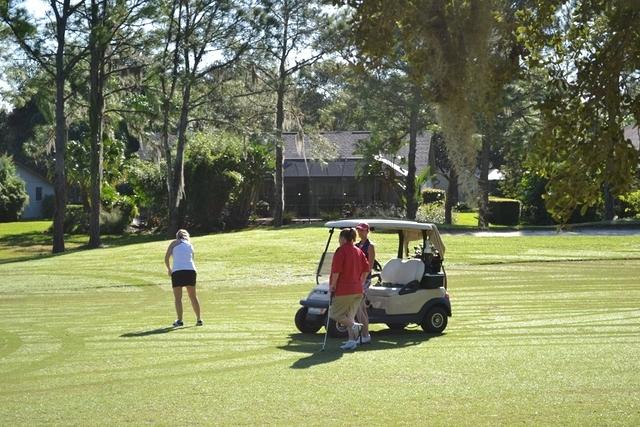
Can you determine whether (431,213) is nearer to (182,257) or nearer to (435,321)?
(182,257)

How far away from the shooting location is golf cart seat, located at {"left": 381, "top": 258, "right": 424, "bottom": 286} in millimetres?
17175

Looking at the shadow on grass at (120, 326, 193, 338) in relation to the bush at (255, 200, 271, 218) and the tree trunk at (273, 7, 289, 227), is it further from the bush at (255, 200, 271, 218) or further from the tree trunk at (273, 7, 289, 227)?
the bush at (255, 200, 271, 218)

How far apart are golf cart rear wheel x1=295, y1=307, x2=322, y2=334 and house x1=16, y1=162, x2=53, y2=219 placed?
58661mm

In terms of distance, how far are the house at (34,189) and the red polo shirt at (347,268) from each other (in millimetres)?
60868

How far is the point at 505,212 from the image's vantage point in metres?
58.6

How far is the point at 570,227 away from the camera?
45750mm

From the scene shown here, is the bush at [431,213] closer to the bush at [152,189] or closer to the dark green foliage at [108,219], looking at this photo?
the bush at [152,189]

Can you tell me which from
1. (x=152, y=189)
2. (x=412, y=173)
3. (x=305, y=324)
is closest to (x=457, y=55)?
(x=305, y=324)

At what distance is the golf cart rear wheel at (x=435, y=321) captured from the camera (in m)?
17.0

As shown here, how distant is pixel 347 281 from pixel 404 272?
233 centimetres

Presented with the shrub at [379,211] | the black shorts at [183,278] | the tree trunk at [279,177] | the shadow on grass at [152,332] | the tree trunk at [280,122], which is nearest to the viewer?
the shadow on grass at [152,332]

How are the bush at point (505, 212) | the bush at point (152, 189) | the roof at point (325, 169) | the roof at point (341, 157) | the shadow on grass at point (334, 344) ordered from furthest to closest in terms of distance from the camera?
the roof at point (325, 169)
the roof at point (341, 157)
the bush at point (505, 212)
the bush at point (152, 189)
the shadow on grass at point (334, 344)

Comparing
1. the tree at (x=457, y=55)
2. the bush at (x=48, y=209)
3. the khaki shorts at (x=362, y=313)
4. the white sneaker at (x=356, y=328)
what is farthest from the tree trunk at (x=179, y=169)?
the tree at (x=457, y=55)

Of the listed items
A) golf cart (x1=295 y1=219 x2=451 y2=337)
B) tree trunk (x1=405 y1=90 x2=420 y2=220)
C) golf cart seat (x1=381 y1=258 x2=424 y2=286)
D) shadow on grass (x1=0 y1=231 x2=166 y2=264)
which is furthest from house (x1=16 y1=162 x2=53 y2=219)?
golf cart seat (x1=381 y1=258 x2=424 y2=286)
